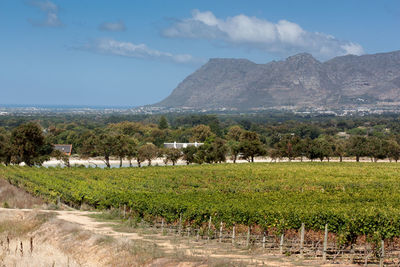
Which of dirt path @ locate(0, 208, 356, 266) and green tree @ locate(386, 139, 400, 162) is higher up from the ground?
green tree @ locate(386, 139, 400, 162)

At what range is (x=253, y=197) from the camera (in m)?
35.4

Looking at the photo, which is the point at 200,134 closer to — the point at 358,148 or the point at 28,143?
the point at 358,148

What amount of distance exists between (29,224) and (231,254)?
444 inches

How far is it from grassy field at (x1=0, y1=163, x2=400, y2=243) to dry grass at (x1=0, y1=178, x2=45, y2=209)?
1.09m

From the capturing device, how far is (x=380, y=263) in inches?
771

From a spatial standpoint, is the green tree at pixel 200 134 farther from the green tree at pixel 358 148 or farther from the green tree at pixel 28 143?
the green tree at pixel 28 143

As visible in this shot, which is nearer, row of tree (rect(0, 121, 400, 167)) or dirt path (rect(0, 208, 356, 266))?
dirt path (rect(0, 208, 356, 266))

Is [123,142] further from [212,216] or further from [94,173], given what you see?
[212,216]

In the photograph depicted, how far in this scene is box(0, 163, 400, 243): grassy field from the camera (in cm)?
2377

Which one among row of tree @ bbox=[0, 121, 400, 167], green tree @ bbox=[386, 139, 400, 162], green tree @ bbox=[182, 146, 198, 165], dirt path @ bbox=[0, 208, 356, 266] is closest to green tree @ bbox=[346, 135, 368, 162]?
row of tree @ bbox=[0, 121, 400, 167]

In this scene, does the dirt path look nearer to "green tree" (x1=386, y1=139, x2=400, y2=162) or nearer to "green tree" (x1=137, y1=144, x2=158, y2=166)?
"green tree" (x1=137, y1=144, x2=158, y2=166)

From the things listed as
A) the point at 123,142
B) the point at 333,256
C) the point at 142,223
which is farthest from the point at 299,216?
the point at 123,142

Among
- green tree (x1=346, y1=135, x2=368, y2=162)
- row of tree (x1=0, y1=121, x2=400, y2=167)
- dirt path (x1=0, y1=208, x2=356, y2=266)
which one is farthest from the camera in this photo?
green tree (x1=346, y1=135, x2=368, y2=162)

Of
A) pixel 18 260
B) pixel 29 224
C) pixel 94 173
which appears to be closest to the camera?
pixel 18 260
